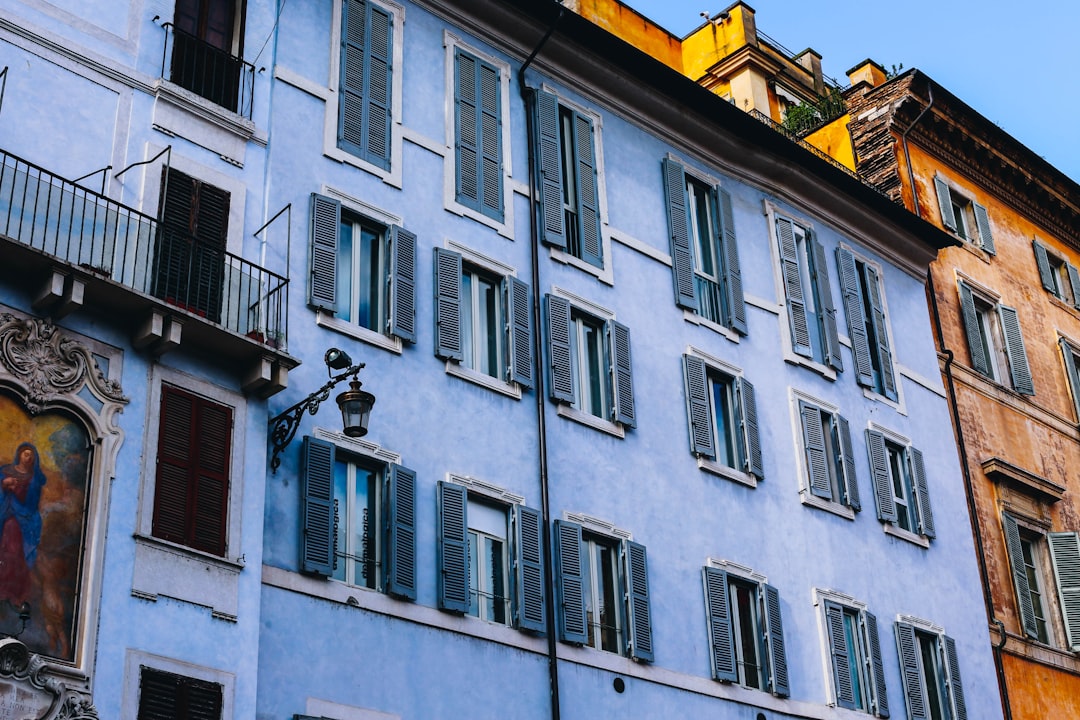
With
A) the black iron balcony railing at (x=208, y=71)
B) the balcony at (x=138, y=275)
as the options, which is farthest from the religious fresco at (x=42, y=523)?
the black iron balcony railing at (x=208, y=71)

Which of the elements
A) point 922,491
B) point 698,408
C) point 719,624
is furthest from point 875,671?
point 698,408

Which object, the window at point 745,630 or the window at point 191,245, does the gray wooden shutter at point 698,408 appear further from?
the window at point 191,245

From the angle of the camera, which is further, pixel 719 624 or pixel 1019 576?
pixel 1019 576

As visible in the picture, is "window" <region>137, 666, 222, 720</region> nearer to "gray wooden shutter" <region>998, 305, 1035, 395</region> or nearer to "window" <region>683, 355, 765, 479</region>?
"window" <region>683, 355, 765, 479</region>

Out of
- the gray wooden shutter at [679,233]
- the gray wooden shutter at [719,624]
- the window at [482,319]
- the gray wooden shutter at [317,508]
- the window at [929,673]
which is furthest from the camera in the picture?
the window at [929,673]

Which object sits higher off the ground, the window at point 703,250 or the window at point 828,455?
the window at point 703,250

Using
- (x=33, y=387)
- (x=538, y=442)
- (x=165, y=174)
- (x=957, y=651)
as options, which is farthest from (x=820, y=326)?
(x=33, y=387)

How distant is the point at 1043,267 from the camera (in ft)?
116

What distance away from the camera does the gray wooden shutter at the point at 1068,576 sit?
29672mm

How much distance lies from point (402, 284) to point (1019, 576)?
1483 centimetres

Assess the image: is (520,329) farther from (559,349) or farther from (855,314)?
(855,314)

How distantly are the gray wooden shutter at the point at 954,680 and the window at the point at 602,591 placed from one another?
23.8ft

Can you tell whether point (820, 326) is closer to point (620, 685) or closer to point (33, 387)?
point (620, 685)

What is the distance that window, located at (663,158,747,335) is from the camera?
2541 cm
